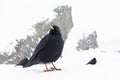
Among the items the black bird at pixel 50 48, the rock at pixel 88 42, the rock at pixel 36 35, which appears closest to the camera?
the black bird at pixel 50 48

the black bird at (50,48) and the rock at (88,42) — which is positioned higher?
the rock at (88,42)

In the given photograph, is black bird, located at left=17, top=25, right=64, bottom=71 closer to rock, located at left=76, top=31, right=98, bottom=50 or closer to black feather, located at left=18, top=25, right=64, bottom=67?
black feather, located at left=18, top=25, right=64, bottom=67

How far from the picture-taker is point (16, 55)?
86.1ft

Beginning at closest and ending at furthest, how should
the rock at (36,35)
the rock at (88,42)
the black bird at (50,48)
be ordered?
the black bird at (50,48) < the rock at (36,35) < the rock at (88,42)

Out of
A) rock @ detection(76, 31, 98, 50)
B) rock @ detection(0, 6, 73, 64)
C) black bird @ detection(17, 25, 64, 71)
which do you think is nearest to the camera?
black bird @ detection(17, 25, 64, 71)

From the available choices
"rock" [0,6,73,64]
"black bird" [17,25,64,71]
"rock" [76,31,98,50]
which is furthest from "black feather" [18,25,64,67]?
"rock" [76,31,98,50]

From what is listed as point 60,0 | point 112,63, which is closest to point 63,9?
point 60,0

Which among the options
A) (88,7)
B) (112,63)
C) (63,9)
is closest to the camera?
(112,63)

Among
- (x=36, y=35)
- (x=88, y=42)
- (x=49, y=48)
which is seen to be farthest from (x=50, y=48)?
(x=88, y=42)

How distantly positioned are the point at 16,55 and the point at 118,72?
66.5 ft

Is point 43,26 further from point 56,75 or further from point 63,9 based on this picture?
point 56,75

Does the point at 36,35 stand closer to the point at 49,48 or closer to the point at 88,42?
the point at 88,42

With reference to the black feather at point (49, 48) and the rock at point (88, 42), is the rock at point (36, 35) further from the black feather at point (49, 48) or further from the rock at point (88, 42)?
the black feather at point (49, 48)

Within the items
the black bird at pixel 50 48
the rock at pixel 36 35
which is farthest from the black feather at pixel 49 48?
the rock at pixel 36 35
